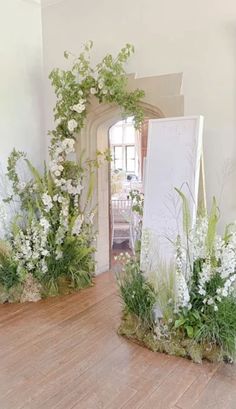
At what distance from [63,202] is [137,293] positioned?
1642 mm

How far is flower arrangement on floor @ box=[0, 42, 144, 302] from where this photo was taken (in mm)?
3838

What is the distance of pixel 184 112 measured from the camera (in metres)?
3.46

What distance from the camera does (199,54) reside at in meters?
3.32

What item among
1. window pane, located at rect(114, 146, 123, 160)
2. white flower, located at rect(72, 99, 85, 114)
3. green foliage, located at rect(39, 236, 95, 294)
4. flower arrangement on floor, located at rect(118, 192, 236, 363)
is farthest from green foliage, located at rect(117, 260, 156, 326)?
window pane, located at rect(114, 146, 123, 160)

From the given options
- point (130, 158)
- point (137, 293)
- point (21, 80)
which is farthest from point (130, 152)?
point (137, 293)

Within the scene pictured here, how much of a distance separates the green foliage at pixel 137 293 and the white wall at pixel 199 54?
1087mm

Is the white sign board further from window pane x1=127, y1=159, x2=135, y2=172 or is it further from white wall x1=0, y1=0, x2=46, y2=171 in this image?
window pane x1=127, y1=159, x2=135, y2=172

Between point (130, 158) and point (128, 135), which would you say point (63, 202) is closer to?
point (130, 158)

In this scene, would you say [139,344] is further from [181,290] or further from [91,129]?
[91,129]

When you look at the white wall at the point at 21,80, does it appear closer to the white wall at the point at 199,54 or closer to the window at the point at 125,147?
the white wall at the point at 199,54

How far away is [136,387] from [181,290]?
797 mm

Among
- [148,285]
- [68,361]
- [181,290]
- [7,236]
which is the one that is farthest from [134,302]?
[7,236]

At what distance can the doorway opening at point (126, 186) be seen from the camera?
4.27m

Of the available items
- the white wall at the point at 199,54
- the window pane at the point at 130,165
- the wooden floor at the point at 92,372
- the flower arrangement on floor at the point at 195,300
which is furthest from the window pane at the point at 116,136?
the flower arrangement on floor at the point at 195,300
